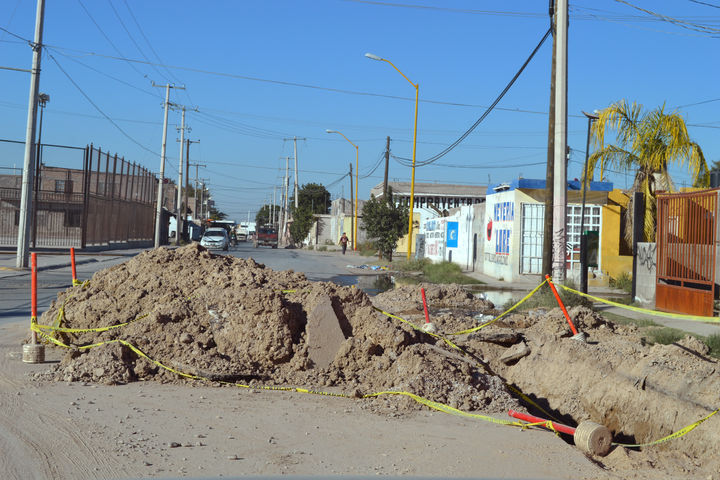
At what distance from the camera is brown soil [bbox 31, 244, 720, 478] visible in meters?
6.73

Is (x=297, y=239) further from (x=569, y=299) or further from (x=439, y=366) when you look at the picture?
(x=439, y=366)

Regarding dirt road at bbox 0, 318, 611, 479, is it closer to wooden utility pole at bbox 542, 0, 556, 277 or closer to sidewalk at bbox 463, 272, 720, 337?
sidewalk at bbox 463, 272, 720, 337

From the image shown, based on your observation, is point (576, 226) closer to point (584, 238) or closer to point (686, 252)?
point (584, 238)

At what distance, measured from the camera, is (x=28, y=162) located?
73.2ft

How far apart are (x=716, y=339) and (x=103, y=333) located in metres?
8.19

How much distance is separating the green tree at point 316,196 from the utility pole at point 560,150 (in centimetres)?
8947

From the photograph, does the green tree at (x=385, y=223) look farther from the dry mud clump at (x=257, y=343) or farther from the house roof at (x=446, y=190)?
the house roof at (x=446, y=190)

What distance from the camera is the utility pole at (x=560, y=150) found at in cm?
1460

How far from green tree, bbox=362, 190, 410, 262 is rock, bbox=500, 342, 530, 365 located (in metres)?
30.4

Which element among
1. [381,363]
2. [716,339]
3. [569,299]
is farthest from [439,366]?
[569,299]

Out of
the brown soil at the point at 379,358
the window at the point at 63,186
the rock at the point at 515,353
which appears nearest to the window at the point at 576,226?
the brown soil at the point at 379,358

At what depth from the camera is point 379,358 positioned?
7648mm

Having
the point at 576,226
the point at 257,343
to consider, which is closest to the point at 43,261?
the point at 576,226

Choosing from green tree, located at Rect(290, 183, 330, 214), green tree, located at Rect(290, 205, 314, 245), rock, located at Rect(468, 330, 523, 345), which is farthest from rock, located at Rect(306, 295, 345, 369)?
green tree, located at Rect(290, 183, 330, 214)
